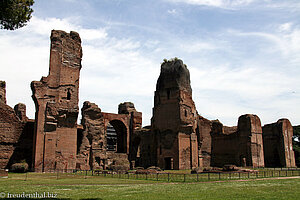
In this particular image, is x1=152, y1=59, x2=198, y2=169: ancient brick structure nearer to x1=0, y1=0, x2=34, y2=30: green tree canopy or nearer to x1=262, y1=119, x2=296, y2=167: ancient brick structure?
x1=262, y1=119, x2=296, y2=167: ancient brick structure

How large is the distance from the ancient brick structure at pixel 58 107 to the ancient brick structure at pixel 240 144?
21230mm

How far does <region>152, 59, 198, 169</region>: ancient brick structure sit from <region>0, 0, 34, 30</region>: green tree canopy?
23.6 m

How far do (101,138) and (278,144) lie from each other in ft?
79.9

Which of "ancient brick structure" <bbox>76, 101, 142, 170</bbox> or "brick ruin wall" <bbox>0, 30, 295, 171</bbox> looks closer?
"brick ruin wall" <bbox>0, 30, 295, 171</bbox>

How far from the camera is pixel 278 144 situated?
4119 cm

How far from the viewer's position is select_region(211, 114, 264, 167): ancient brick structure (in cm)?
3753

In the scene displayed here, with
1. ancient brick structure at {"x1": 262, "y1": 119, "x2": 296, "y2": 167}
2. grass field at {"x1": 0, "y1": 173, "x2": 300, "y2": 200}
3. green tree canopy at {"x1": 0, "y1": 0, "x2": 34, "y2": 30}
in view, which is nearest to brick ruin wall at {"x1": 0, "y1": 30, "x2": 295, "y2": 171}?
ancient brick structure at {"x1": 262, "y1": 119, "x2": 296, "y2": 167}

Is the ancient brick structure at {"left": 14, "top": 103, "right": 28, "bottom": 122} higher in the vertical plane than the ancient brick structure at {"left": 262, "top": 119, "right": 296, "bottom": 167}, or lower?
higher

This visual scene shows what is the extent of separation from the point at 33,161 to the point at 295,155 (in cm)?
3844

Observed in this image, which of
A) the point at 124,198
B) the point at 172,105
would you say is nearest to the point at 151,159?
the point at 172,105

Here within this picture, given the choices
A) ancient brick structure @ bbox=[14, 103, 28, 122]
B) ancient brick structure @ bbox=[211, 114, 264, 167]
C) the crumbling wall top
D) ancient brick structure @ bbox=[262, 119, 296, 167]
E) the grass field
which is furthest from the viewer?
ancient brick structure @ bbox=[262, 119, 296, 167]

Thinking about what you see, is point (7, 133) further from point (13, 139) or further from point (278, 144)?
point (278, 144)

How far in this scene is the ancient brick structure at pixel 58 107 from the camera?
84.5ft

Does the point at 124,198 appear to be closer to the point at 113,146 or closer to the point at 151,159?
the point at 151,159
